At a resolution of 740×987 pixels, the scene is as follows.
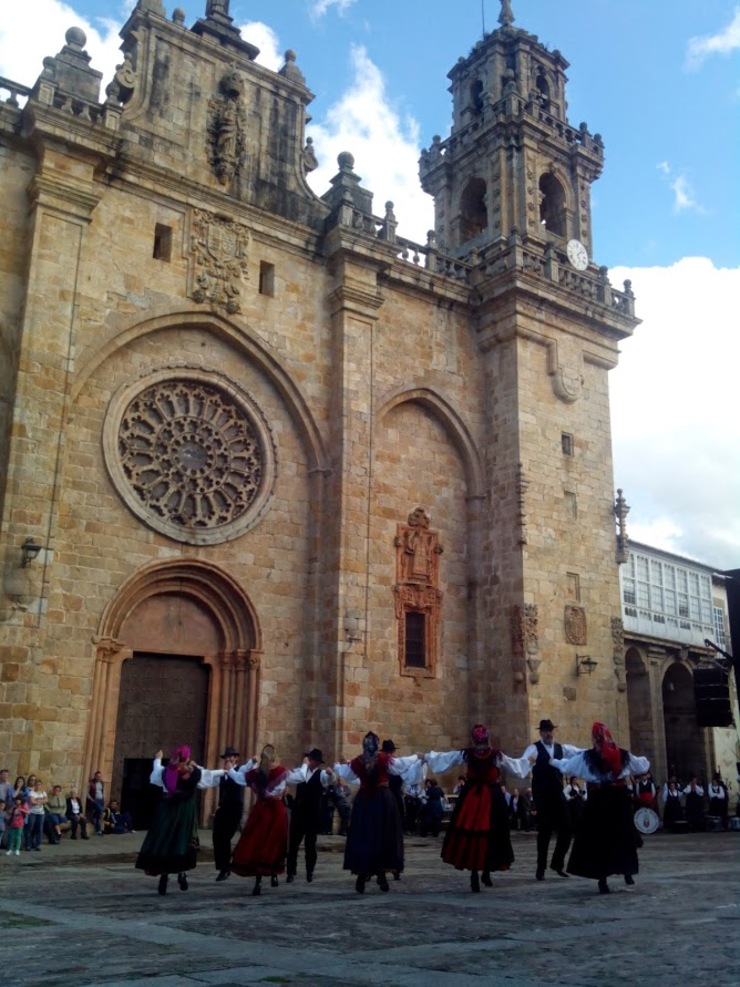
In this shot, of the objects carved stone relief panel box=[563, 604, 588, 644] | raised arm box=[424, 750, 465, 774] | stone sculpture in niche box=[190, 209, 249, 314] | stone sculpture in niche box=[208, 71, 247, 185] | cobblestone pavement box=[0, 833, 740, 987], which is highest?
stone sculpture in niche box=[208, 71, 247, 185]

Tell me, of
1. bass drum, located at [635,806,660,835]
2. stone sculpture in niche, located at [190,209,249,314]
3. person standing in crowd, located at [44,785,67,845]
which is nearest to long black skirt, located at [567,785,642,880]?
bass drum, located at [635,806,660,835]

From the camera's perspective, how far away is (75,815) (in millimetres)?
15375

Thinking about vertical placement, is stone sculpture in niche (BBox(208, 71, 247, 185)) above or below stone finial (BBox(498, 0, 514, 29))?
below

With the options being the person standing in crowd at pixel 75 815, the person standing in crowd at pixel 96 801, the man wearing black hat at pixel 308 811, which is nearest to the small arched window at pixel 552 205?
the person standing in crowd at pixel 96 801

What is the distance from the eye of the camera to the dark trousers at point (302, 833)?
1108cm

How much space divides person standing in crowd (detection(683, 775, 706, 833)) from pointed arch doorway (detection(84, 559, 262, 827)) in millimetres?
12703

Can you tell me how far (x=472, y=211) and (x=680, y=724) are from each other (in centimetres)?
1749

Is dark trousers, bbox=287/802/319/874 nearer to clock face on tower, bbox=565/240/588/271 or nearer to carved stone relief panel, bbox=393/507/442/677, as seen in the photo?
carved stone relief panel, bbox=393/507/442/677

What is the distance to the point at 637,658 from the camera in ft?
91.9

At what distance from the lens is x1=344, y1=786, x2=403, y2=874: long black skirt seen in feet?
31.4

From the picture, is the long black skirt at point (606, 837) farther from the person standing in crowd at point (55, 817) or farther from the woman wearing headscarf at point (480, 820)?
the person standing in crowd at point (55, 817)

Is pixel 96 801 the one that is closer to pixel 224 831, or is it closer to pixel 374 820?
pixel 224 831

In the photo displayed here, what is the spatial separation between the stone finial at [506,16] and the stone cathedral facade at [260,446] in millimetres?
9584

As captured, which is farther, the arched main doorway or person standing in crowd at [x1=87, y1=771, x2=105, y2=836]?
the arched main doorway
